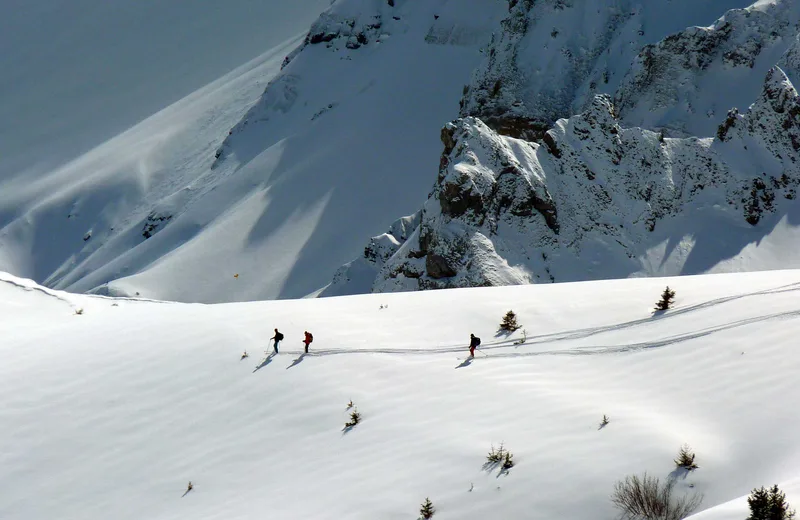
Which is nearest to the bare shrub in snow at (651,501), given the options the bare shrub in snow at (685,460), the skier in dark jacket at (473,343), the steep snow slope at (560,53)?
the bare shrub in snow at (685,460)

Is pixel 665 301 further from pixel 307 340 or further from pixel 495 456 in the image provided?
pixel 495 456

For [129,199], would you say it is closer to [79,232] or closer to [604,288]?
[79,232]

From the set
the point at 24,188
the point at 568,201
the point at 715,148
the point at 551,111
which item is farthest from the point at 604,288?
the point at 24,188

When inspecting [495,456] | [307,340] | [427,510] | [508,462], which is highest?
[307,340]

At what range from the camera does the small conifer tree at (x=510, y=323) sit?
66.4 ft

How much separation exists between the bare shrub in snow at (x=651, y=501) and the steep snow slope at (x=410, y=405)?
0.16 m

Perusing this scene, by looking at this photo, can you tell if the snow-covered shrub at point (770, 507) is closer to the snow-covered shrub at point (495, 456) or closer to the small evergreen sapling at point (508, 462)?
the small evergreen sapling at point (508, 462)

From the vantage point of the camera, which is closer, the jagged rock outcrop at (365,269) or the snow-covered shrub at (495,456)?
the snow-covered shrub at (495,456)

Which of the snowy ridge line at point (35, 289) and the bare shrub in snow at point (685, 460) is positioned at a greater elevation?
the snowy ridge line at point (35, 289)

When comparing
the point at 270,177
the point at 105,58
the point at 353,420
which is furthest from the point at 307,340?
the point at 105,58

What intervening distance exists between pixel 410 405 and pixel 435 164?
6033 cm

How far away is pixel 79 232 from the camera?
315 ft

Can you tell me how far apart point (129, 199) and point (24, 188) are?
539 inches

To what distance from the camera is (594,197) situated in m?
45.7
